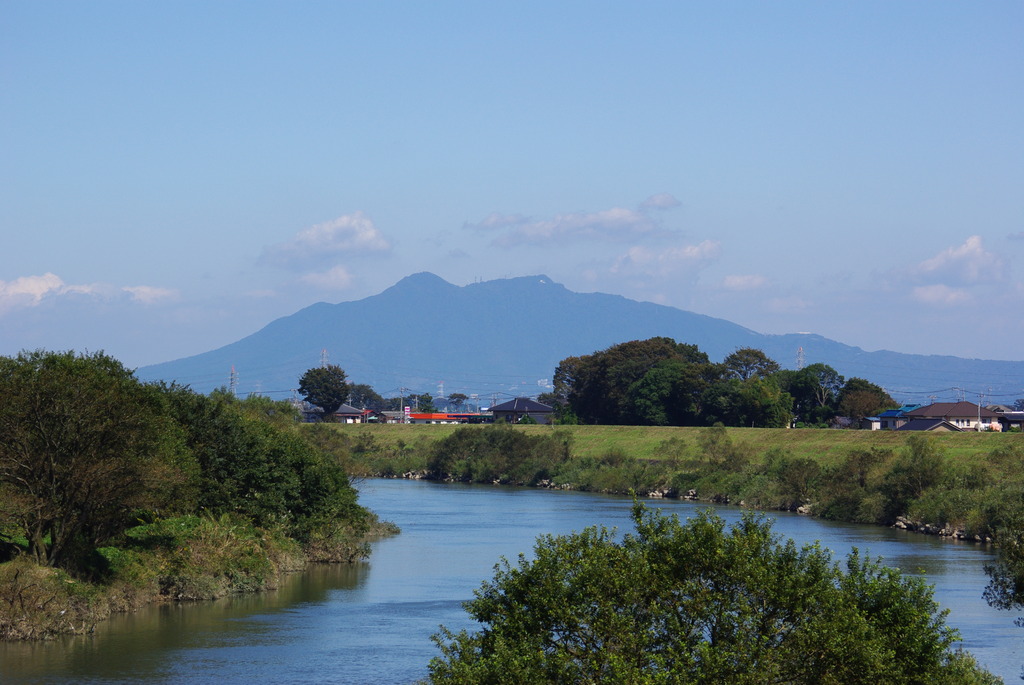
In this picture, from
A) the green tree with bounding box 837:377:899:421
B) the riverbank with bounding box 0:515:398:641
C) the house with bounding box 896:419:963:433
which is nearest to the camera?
the riverbank with bounding box 0:515:398:641

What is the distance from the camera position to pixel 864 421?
136250 mm

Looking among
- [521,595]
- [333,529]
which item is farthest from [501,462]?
[521,595]

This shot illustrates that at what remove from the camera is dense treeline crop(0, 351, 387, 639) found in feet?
135

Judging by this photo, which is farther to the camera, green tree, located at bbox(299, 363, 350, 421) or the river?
green tree, located at bbox(299, 363, 350, 421)

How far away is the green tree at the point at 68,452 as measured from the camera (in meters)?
41.4

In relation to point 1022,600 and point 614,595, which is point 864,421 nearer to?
point 1022,600

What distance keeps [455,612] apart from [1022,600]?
2051 cm

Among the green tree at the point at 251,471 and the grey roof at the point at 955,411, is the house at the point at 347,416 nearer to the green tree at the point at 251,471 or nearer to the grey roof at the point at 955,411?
the grey roof at the point at 955,411

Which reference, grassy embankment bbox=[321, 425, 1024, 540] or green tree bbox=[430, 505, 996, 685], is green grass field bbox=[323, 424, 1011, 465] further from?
→ green tree bbox=[430, 505, 996, 685]

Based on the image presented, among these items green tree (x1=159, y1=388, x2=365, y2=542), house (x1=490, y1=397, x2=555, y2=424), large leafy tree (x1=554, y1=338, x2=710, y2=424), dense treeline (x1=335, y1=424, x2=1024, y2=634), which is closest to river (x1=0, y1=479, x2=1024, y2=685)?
dense treeline (x1=335, y1=424, x2=1024, y2=634)

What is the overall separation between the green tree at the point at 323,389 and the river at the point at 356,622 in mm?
107052

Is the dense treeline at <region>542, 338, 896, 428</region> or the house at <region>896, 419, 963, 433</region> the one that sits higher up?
the dense treeline at <region>542, 338, 896, 428</region>

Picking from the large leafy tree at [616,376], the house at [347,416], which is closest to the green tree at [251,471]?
the large leafy tree at [616,376]

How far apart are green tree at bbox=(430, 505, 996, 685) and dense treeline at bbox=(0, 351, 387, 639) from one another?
72.1 ft
